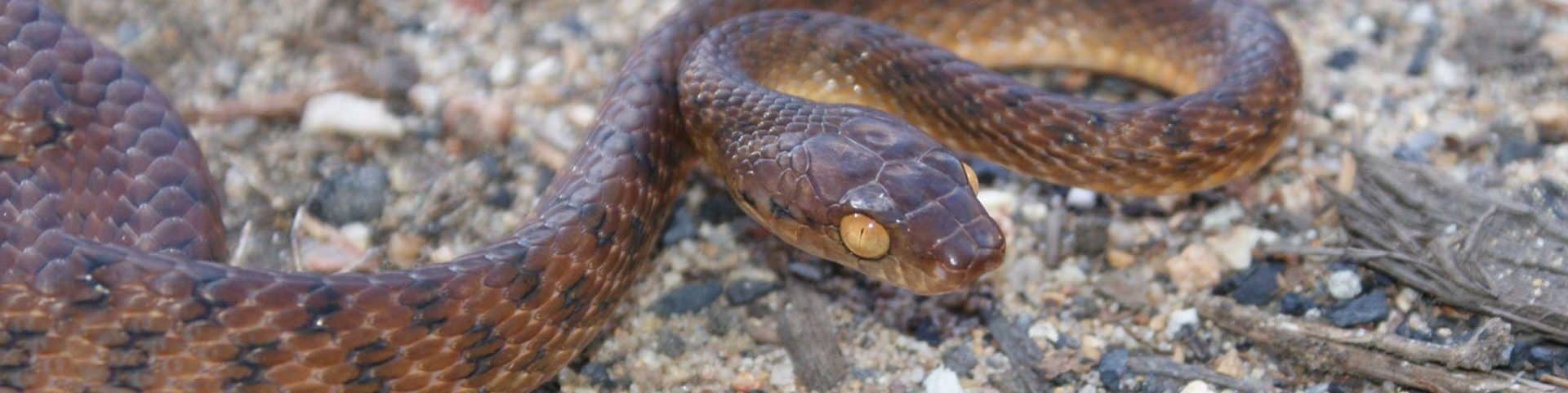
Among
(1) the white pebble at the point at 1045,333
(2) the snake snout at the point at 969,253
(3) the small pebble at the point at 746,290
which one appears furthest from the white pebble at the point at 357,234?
(1) the white pebble at the point at 1045,333

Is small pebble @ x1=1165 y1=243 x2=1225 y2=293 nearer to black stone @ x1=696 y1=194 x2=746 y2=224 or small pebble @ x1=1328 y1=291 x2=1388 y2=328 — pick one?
small pebble @ x1=1328 y1=291 x2=1388 y2=328

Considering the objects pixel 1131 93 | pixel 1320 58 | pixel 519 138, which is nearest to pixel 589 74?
pixel 519 138

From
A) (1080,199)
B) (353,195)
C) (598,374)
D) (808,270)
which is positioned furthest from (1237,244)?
(353,195)

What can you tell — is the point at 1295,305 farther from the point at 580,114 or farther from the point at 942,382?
the point at 580,114

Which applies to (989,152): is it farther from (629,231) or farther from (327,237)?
(327,237)

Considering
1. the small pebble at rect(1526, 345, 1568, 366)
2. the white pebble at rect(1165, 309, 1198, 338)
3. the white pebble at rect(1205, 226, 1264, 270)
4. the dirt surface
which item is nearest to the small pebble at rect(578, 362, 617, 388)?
the dirt surface

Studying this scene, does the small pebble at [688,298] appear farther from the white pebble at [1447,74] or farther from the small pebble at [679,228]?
the white pebble at [1447,74]
